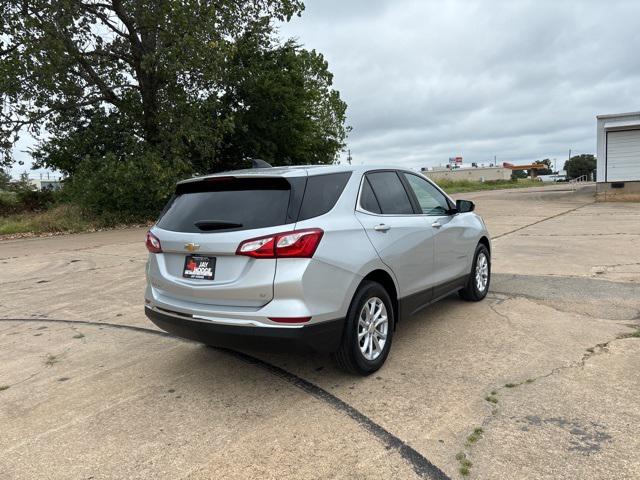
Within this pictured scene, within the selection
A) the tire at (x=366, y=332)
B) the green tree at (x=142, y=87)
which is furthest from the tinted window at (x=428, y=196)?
the green tree at (x=142, y=87)

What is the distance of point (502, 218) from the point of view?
17.4 metres

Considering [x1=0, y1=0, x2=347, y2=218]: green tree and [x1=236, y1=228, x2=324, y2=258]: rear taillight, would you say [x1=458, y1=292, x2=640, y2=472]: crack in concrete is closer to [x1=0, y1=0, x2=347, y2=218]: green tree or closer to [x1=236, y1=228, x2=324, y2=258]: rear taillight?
[x1=236, y1=228, x2=324, y2=258]: rear taillight

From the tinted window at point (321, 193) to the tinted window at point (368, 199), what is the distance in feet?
0.69

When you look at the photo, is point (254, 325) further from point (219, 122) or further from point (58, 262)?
point (219, 122)

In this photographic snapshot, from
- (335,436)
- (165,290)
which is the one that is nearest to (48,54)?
(165,290)

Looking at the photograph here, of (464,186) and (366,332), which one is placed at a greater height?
(464,186)

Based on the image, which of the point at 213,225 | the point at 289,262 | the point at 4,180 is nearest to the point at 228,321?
the point at 289,262

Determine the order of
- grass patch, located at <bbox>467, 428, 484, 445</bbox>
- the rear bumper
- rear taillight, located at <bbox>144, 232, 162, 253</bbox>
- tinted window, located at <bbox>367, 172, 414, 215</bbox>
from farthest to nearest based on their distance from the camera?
tinted window, located at <bbox>367, 172, 414, 215</bbox>, rear taillight, located at <bbox>144, 232, 162, 253</bbox>, the rear bumper, grass patch, located at <bbox>467, 428, 484, 445</bbox>

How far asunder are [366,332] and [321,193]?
3.65 feet

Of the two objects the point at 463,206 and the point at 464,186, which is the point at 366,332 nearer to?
the point at 463,206

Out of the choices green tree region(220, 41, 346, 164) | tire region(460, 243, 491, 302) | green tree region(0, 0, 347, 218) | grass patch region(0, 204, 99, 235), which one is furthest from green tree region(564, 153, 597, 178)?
tire region(460, 243, 491, 302)

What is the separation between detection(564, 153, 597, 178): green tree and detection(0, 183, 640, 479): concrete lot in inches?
5085

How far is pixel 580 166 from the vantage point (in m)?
122

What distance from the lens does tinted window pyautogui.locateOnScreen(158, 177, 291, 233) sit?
11.4 ft
